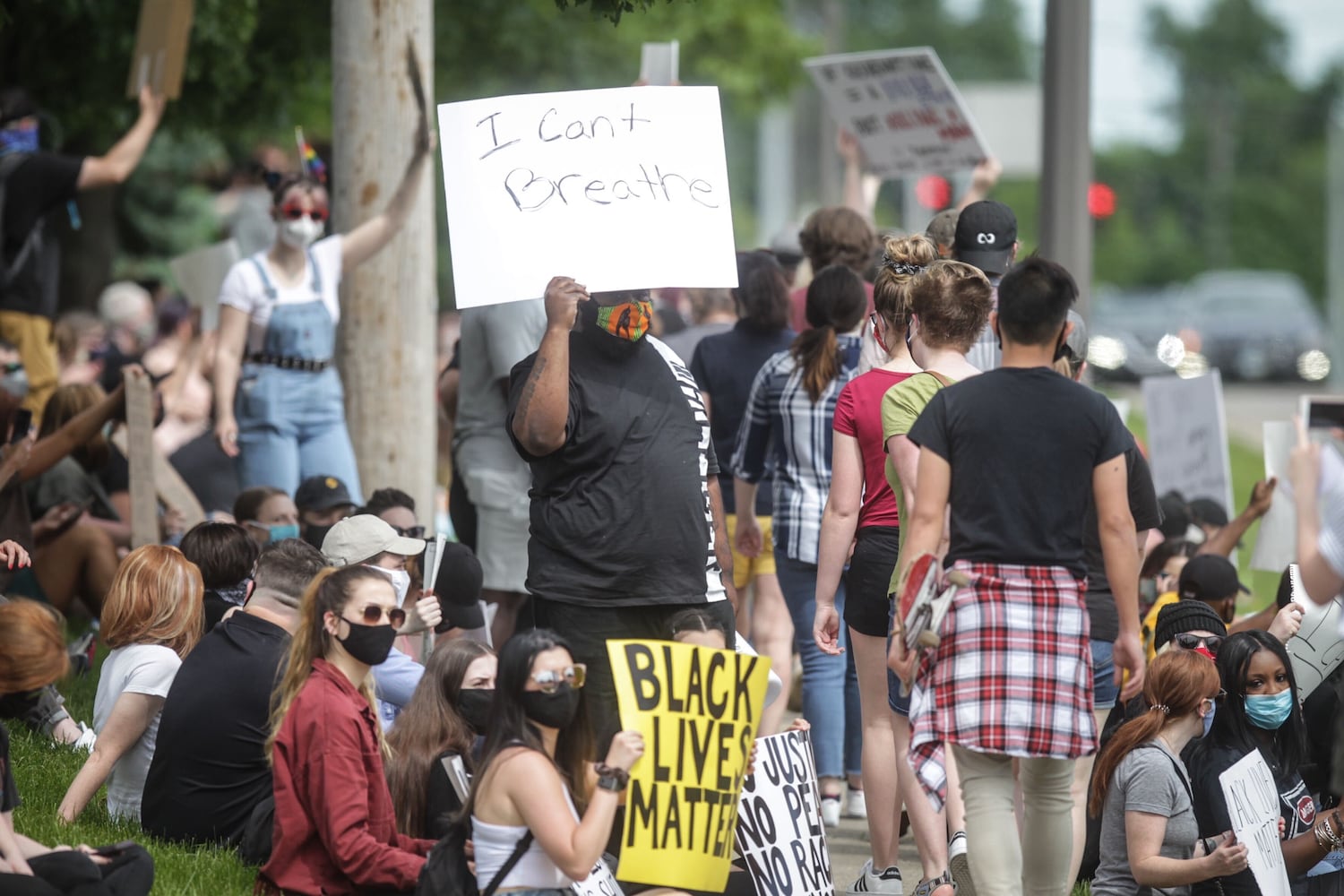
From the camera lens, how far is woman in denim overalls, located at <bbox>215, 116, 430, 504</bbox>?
816cm

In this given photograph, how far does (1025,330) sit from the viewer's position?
4891mm

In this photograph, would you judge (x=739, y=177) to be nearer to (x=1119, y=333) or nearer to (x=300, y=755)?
(x=1119, y=333)

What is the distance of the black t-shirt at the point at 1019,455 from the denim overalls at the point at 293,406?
12.6 ft

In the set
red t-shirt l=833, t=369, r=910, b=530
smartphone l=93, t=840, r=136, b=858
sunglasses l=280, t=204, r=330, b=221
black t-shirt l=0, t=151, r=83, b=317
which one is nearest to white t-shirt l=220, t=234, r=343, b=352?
sunglasses l=280, t=204, r=330, b=221

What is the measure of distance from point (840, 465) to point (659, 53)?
3367 mm

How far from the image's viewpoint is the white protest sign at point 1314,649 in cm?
655

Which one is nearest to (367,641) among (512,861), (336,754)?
(336,754)

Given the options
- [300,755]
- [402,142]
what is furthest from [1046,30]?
[300,755]

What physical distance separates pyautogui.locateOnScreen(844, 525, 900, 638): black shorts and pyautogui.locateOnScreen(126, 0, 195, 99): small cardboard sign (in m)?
4.48

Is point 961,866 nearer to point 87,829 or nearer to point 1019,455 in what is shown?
point 1019,455

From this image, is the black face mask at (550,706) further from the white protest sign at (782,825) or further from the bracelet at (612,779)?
the white protest sign at (782,825)

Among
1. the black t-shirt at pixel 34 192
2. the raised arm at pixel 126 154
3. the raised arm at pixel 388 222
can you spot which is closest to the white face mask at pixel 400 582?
the raised arm at pixel 388 222

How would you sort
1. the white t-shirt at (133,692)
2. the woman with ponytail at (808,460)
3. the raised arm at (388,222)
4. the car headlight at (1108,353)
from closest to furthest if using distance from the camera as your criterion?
the white t-shirt at (133,692) < the woman with ponytail at (808,460) < the raised arm at (388,222) < the car headlight at (1108,353)

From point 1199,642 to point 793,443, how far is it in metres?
1.64
